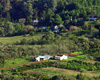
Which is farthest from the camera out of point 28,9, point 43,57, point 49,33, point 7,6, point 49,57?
point 7,6

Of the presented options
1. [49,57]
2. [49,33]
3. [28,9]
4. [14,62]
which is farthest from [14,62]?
[28,9]

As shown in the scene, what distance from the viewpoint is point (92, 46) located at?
107 ft

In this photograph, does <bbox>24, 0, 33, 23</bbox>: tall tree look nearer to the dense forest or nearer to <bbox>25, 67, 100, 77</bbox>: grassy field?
the dense forest

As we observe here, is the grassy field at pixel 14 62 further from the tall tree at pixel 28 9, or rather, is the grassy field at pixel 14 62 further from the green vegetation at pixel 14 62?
the tall tree at pixel 28 9

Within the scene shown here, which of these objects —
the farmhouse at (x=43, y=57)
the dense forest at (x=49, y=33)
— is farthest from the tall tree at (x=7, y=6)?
the farmhouse at (x=43, y=57)

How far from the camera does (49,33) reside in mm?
35594

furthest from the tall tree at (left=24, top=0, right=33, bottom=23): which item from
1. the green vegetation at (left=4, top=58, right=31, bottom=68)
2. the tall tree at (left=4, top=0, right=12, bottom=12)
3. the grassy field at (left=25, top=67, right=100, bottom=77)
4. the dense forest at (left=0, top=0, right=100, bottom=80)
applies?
the grassy field at (left=25, top=67, right=100, bottom=77)

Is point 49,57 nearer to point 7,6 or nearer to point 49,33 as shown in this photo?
point 49,33

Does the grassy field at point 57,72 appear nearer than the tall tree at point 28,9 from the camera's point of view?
Yes

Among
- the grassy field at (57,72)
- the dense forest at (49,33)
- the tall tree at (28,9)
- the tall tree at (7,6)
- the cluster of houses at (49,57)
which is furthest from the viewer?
the tall tree at (7,6)

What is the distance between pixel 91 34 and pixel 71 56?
28.3ft

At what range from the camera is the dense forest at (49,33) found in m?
25.9

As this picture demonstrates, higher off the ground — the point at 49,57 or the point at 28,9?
the point at 28,9

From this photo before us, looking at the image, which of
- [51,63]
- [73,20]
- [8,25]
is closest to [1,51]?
[51,63]
